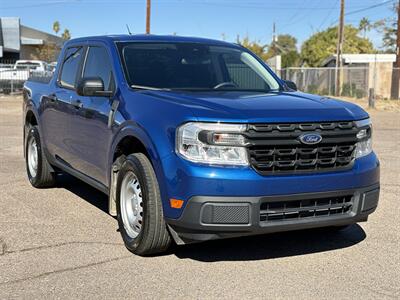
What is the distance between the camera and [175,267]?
463cm

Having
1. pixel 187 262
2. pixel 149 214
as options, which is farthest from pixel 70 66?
pixel 187 262

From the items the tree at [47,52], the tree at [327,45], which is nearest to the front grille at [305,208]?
the tree at [47,52]

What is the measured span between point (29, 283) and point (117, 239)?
1231 millimetres

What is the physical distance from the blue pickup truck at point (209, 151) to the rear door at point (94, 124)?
0.06 ft

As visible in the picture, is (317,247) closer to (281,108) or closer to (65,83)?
(281,108)

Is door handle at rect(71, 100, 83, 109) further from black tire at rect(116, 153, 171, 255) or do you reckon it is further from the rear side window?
black tire at rect(116, 153, 171, 255)

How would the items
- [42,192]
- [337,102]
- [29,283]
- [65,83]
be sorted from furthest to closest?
1. [42,192]
2. [65,83]
3. [337,102]
4. [29,283]

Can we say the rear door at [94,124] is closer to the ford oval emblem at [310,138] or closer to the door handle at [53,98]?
the door handle at [53,98]

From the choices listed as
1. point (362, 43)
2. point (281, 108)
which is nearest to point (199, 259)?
point (281, 108)

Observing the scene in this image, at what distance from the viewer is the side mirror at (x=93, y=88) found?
5.21 metres

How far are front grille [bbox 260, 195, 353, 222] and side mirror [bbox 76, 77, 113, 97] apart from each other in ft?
6.29

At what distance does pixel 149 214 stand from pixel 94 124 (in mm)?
1446

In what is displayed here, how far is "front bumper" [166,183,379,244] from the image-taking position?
13.8 ft

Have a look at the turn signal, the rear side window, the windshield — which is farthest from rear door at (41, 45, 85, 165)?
the turn signal
